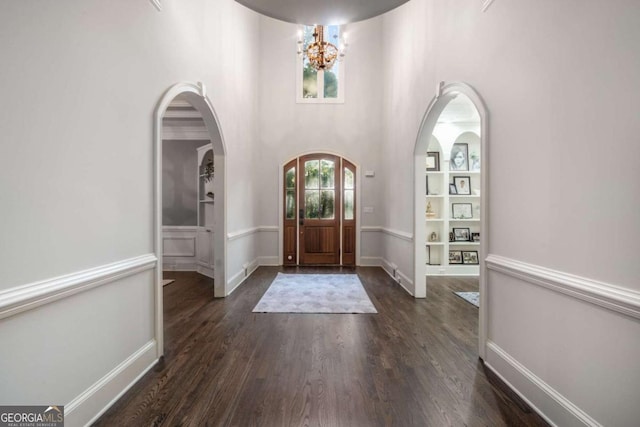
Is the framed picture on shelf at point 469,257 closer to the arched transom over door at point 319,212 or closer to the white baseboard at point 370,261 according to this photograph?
the white baseboard at point 370,261

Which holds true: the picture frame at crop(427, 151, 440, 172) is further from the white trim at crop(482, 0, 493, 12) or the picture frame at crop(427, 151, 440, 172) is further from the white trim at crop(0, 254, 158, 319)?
the white trim at crop(0, 254, 158, 319)

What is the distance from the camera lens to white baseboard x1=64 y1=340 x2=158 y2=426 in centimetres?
160

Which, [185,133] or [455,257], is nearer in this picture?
[455,257]

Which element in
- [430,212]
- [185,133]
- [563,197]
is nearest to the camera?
[563,197]

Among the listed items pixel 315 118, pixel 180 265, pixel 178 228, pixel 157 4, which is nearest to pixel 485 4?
pixel 157 4

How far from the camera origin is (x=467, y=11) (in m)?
2.69

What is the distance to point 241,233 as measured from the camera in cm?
492

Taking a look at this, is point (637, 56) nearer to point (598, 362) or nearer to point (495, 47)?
point (495, 47)

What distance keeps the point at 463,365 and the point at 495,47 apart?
2.44 meters

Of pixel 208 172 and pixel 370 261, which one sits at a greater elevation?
pixel 208 172

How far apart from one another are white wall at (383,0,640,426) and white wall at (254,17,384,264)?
3.77m

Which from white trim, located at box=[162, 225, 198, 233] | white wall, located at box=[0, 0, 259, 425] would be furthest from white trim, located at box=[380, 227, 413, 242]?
white trim, located at box=[162, 225, 198, 233]

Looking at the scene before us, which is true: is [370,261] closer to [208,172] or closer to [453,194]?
[453,194]

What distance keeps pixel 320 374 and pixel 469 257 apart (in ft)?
14.0
